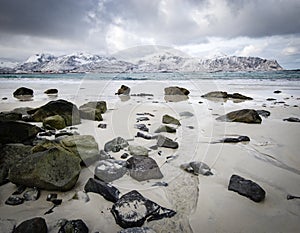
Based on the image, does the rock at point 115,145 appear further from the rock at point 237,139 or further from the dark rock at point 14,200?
the rock at point 237,139

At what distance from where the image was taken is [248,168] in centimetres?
309

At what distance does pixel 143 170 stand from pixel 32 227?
139 cm

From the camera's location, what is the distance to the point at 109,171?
9.17ft

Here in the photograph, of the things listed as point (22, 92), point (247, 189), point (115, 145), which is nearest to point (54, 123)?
point (115, 145)

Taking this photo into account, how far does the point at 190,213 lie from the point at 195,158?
4.33 feet

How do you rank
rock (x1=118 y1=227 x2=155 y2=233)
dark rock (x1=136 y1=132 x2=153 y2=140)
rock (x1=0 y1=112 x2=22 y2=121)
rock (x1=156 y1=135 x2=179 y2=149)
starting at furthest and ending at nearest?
rock (x1=0 y1=112 x2=22 y2=121) → dark rock (x1=136 y1=132 x2=153 y2=140) → rock (x1=156 y1=135 x2=179 y2=149) → rock (x1=118 y1=227 x2=155 y2=233)

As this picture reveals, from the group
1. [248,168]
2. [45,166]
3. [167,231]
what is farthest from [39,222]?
[248,168]

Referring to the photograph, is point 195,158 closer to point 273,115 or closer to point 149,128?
point 149,128

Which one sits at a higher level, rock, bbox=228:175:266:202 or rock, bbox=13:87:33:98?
rock, bbox=228:175:266:202

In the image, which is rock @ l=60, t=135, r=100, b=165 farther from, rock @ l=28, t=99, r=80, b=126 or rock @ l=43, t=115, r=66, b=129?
rock @ l=28, t=99, r=80, b=126

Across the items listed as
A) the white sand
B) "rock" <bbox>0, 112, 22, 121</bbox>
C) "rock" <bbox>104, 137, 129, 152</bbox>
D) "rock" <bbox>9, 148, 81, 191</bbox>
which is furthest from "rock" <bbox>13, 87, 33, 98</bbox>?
"rock" <bbox>9, 148, 81, 191</bbox>

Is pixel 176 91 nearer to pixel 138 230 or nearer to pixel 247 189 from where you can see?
pixel 247 189

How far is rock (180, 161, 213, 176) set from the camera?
116 inches

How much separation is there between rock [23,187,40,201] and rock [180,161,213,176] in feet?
6.23
